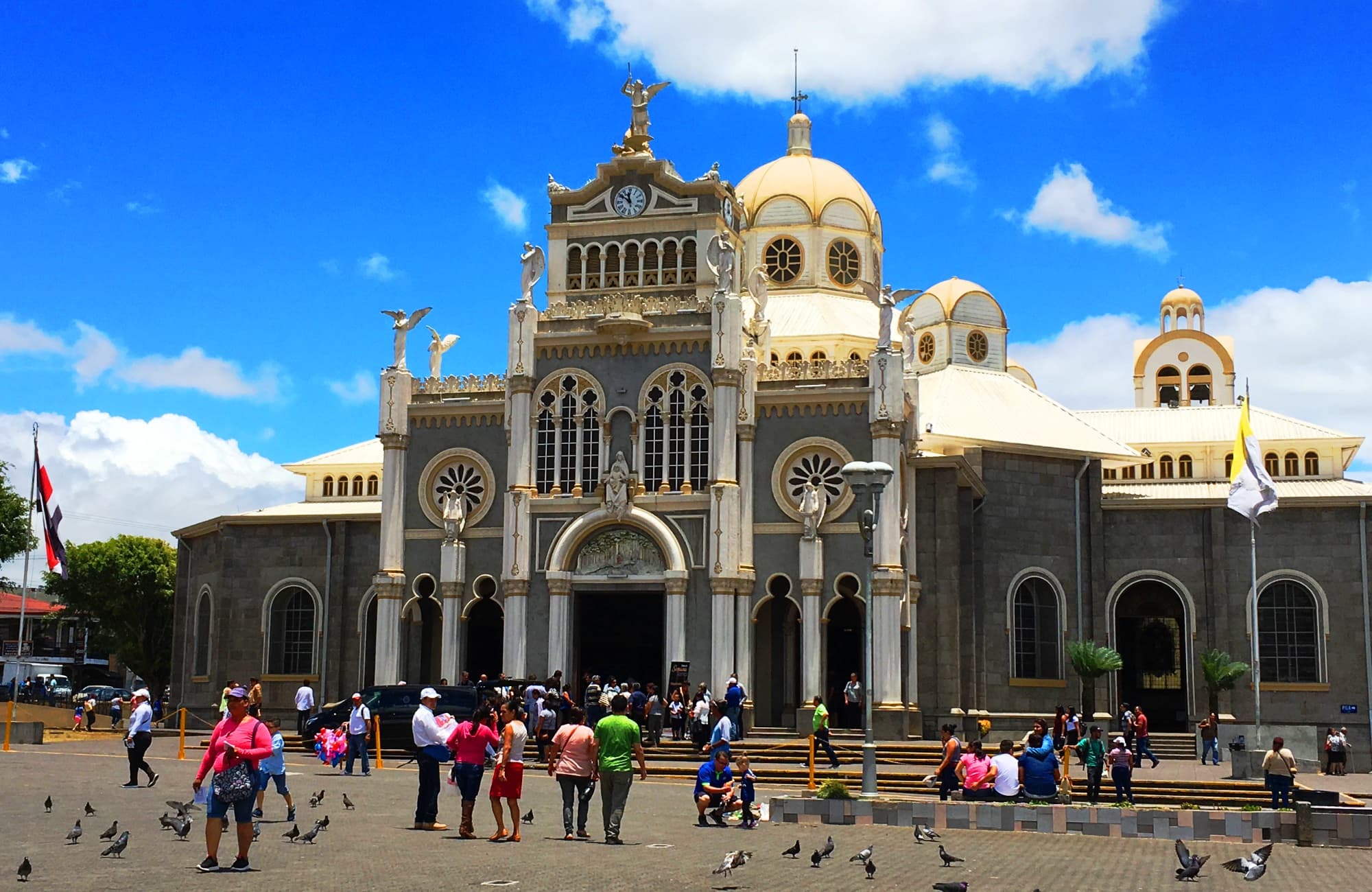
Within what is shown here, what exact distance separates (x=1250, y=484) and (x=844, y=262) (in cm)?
2000

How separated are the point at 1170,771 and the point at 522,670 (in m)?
17.6

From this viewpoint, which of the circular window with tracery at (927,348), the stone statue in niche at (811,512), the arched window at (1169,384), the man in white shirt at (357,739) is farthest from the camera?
the arched window at (1169,384)

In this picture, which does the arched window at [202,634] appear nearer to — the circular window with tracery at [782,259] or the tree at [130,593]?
the circular window with tracery at [782,259]

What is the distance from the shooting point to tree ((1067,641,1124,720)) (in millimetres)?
48125

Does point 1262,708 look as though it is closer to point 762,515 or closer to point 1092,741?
point 762,515

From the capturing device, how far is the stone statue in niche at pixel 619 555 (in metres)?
45.9

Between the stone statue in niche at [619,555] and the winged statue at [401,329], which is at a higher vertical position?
the winged statue at [401,329]

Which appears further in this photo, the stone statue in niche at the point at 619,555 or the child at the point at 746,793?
the stone statue in niche at the point at 619,555

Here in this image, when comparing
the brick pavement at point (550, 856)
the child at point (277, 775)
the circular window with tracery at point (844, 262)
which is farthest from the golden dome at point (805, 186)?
the child at point (277, 775)

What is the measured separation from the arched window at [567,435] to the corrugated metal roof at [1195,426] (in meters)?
21.5

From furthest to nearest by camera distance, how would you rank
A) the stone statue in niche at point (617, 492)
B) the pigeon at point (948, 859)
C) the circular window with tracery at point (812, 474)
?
the stone statue in niche at point (617, 492)
the circular window with tracery at point (812, 474)
the pigeon at point (948, 859)

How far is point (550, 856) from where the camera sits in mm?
18875

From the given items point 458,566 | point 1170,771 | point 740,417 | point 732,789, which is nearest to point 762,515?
point 740,417

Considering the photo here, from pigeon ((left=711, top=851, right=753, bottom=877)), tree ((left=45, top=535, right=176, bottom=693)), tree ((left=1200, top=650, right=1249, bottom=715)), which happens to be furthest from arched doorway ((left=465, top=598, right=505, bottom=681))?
tree ((left=45, top=535, right=176, bottom=693))
